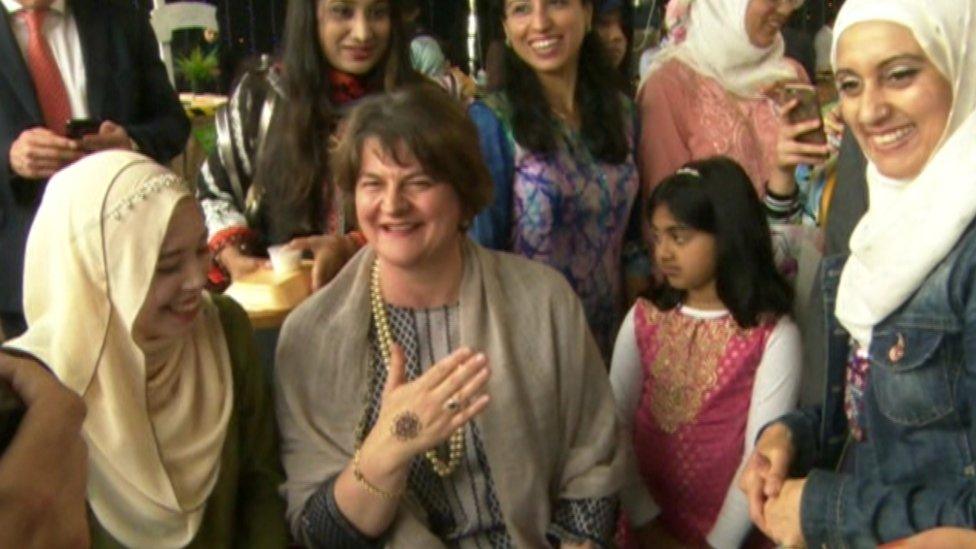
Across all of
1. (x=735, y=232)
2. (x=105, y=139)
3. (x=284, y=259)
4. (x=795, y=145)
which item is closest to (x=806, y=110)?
(x=795, y=145)

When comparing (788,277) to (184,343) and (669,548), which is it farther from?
(184,343)

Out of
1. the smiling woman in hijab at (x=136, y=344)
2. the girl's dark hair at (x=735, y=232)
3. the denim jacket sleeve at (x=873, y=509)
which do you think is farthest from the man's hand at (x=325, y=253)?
the denim jacket sleeve at (x=873, y=509)

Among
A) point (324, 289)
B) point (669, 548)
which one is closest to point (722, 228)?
point (669, 548)

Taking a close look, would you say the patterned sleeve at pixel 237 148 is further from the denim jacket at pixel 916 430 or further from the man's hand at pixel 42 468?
the man's hand at pixel 42 468

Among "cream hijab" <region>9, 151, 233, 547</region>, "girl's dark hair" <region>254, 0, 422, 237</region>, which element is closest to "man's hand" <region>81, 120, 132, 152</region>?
"girl's dark hair" <region>254, 0, 422, 237</region>

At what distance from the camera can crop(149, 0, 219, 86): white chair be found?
6.64 m

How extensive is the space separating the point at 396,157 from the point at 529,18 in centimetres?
73

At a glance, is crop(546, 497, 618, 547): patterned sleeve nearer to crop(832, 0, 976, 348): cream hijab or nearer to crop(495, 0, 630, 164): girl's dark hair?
crop(832, 0, 976, 348): cream hijab

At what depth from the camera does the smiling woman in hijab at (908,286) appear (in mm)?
1507

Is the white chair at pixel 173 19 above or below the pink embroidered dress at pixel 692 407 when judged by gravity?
above

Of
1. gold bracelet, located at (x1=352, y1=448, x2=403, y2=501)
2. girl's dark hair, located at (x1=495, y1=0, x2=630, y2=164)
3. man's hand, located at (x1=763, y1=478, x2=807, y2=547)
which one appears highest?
girl's dark hair, located at (x1=495, y1=0, x2=630, y2=164)

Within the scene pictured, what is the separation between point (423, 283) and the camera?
2145 millimetres

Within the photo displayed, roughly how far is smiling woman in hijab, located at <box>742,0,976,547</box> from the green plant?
19.4 ft

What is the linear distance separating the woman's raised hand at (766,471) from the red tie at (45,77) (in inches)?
79.7
